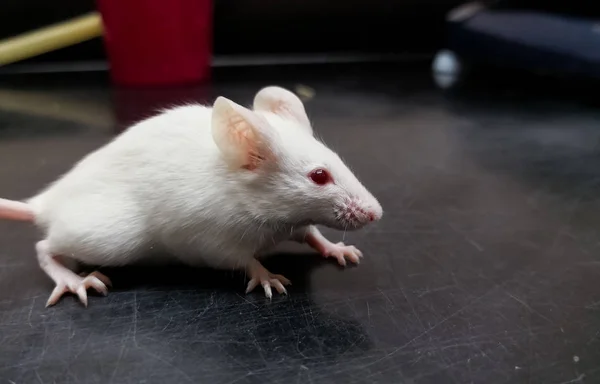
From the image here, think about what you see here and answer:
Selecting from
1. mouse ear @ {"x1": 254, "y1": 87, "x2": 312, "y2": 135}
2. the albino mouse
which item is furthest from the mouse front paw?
mouse ear @ {"x1": 254, "y1": 87, "x2": 312, "y2": 135}

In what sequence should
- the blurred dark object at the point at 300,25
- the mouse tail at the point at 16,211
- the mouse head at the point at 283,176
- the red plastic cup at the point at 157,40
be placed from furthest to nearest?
the blurred dark object at the point at 300,25 < the red plastic cup at the point at 157,40 < the mouse tail at the point at 16,211 < the mouse head at the point at 283,176

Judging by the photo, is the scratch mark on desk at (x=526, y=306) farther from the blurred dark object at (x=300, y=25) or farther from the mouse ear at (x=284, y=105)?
the blurred dark object at (x=300, y=25)

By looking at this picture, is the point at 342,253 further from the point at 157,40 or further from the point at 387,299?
the point at 157,40

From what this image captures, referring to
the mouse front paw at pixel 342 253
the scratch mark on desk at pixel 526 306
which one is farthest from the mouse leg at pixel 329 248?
the scratch mark on desk at pixel 526 306

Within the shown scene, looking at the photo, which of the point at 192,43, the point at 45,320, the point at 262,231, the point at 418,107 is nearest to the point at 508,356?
the point at 262,231

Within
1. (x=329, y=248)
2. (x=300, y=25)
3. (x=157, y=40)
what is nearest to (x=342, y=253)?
(x=329, y=248)

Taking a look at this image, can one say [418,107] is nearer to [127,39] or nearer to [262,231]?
[127,39]

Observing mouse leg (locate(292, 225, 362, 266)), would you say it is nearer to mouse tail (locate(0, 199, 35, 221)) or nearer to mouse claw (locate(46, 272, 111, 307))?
mouse claw (locate(46, 272, 111, 307))
